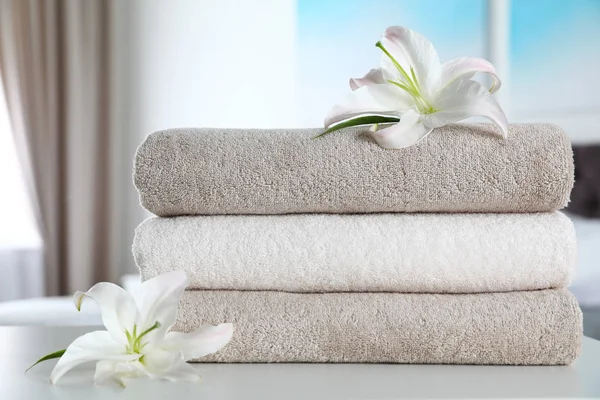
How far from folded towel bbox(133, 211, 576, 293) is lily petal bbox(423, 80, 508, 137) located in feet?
0.26

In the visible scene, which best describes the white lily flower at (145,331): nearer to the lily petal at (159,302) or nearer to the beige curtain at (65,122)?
the lily petal at (159,302)

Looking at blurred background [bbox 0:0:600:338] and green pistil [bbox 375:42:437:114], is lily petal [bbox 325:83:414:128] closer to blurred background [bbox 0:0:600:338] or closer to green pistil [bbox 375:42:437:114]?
green pistil [bbox 375:42:437:114]

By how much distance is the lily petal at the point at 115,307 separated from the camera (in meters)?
0.48

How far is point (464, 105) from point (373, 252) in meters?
0.14

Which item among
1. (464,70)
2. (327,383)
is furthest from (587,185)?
(327,383)

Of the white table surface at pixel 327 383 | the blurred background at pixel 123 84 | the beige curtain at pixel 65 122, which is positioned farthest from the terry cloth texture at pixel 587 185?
the beige curtain at pixel 65 122

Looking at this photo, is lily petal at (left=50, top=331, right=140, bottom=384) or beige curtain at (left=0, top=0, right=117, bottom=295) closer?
lily petal at (left=50, top=331, right=140, bottom=384)

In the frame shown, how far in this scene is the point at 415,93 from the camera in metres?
0.57

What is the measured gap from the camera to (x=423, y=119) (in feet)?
1.84

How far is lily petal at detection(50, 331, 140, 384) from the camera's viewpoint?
47 centimetres

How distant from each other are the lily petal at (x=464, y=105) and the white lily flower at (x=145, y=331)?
0.24m

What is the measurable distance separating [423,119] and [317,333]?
196 millimetres

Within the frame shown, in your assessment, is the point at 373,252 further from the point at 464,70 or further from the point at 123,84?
the point at 123,84

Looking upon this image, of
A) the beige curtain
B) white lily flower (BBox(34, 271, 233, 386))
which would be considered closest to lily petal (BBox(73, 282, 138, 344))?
white lily flower (BBox(34, 271, 233, 386))
